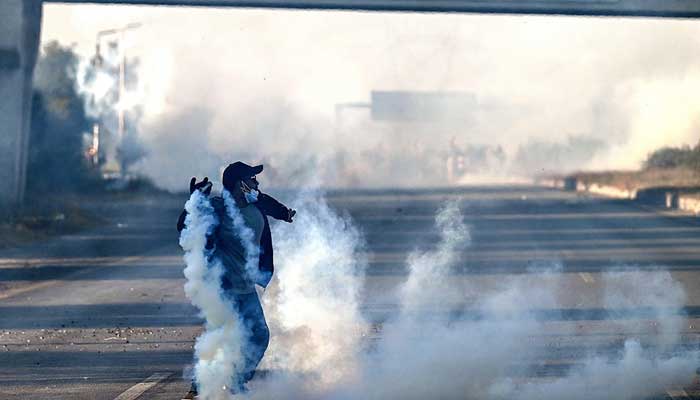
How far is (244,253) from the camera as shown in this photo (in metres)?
8.69

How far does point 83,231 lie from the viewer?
112 feet

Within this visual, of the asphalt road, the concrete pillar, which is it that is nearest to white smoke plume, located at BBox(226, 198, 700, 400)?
the asphalt road

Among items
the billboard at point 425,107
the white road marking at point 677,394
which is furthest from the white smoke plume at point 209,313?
the billboard at point 425,107

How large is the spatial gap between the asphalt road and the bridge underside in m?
3.62

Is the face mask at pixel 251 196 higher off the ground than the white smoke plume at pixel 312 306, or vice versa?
the face mask at pixel 251 196

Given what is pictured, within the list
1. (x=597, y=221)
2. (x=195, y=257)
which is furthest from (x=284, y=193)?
(x=597, y=221)

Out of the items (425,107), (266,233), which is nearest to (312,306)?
(266,233)

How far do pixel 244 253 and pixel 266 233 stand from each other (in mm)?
265

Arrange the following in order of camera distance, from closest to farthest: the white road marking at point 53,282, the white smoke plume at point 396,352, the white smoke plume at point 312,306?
the white smoke plume at point 396,352 < the white smoke plume at point 312,306 < the white road marking at point 53,282

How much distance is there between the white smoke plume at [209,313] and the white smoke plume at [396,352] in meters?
0.70

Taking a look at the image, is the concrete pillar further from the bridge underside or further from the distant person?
the distant person

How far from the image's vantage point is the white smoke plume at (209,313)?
8484 mm

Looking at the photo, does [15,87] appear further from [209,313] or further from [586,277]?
[209,313]

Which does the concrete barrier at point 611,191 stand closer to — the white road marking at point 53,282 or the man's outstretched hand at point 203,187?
the white road marking at point 53,282
